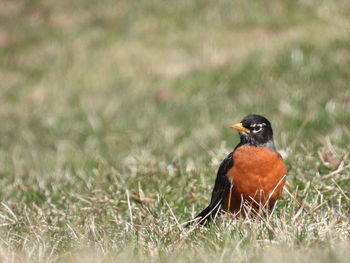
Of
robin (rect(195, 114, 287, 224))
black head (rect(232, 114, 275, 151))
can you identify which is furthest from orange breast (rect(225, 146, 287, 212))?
black head (rect(232, 114, 275, 151))

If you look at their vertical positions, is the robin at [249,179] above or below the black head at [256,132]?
below

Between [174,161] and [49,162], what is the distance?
2820mm

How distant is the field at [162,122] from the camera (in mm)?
4371

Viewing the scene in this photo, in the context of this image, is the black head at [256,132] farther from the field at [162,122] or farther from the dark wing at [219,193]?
the field at [162,122]


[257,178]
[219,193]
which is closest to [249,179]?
[257,178]

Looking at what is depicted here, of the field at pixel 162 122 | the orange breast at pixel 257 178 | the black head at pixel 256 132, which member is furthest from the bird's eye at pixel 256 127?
the field at pixel 162 122

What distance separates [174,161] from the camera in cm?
693

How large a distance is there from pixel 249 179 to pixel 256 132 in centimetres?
53

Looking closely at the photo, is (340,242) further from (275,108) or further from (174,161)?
(275,108)

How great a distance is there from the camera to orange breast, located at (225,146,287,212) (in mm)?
5215

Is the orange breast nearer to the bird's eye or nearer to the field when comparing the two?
the field

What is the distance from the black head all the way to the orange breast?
161 millimetres

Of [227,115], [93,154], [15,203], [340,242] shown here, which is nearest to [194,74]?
[227,115]

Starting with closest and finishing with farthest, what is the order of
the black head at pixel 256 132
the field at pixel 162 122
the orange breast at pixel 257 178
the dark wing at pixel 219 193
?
the field at pixel 162 122 < the orange breast at pixel 257 178 < the dark wing at pixel 219 193 < the black head at pixel 256 132
